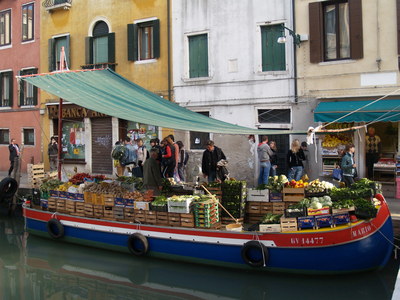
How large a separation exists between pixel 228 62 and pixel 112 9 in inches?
225

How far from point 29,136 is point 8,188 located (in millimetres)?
7550

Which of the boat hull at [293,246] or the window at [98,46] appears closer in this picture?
the boat hull at [293,246]

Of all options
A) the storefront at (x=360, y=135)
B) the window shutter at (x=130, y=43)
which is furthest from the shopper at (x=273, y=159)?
the window shutter at (x=130, y=43)

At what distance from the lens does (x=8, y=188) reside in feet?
46.4

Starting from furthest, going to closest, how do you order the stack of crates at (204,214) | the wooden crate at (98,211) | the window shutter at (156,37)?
the window shutter at (156,37) → the wooden crate at (98,211) → the stack of crates at (204,214)

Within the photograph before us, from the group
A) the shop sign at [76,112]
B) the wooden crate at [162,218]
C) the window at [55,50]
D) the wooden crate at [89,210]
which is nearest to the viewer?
the wooden crate at [162,218]

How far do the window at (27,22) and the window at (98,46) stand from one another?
388cm

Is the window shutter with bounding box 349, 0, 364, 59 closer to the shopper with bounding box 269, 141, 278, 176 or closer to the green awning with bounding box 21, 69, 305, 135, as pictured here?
the shopper with bounding box 269, 141, 278, 176

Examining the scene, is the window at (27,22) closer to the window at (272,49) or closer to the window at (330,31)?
the window at (272,49)

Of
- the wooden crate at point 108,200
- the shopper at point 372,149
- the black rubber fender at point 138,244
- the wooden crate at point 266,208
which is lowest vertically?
the black rubber fender at point 138,244

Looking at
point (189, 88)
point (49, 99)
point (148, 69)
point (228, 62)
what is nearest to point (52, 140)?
point (49, 99)

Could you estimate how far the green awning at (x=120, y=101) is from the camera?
920 centimetres

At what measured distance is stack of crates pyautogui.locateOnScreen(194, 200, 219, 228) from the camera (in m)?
8.56

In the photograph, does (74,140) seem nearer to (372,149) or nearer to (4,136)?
(4,136)
